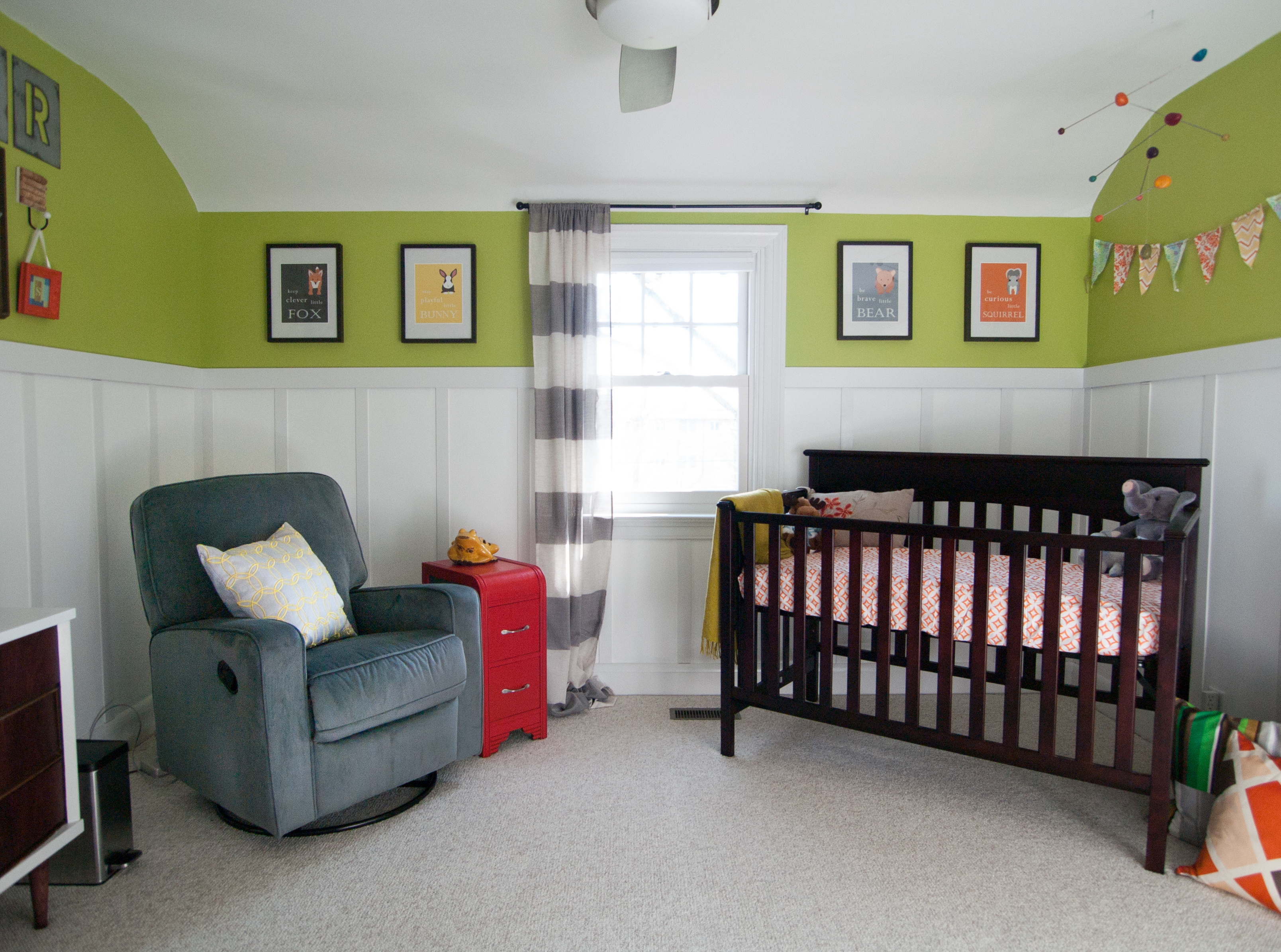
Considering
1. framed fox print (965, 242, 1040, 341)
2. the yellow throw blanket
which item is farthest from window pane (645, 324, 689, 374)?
framed fox print (965, 242, 1040, 341)

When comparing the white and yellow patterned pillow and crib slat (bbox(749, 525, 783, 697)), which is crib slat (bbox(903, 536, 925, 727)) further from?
the white and yellow patterned pillow

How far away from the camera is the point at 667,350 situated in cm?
297

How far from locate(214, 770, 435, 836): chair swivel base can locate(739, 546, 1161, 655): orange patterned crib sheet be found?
1.21m

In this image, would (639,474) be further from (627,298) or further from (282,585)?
(282,585)

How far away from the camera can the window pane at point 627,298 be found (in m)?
2.95

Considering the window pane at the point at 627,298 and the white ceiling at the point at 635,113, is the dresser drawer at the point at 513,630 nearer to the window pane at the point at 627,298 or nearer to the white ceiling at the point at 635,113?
the window pane at the point at 627,298

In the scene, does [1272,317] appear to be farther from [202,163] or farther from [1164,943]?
[202,163]

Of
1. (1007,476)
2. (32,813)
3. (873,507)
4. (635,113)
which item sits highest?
(635,113)

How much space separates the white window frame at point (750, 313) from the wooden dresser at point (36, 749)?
1879mm

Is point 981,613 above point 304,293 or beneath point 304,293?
beneath

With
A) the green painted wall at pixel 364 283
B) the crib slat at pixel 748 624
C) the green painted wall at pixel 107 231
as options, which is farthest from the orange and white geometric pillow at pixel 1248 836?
the green painted wall at pixel 107 231

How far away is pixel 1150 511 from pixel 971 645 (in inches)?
26.1

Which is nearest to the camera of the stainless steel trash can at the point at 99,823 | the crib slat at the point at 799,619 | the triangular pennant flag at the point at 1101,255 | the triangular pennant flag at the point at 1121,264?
the stainless steel trash can at the point at 99,823

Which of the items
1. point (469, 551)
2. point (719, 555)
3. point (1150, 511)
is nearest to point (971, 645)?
point (1150, 511)
